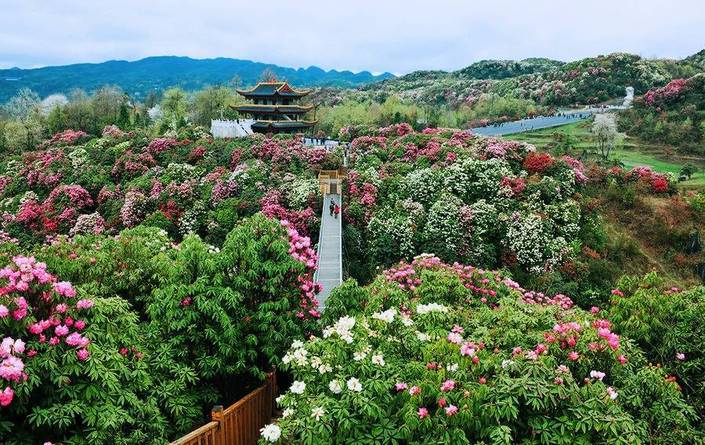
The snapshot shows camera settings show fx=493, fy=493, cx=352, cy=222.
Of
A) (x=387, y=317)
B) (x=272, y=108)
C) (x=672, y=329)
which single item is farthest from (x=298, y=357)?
(x=272, y=108)

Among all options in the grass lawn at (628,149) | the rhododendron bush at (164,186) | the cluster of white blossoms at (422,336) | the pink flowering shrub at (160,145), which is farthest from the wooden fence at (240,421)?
the grass lawn at (628,149)

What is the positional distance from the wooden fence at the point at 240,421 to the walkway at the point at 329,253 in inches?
172

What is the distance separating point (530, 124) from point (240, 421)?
52.0 meters

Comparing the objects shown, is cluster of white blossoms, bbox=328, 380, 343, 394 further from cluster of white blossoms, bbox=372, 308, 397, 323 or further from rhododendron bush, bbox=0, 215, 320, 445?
rhododendron bush, bbox=0, 215, 320, 445

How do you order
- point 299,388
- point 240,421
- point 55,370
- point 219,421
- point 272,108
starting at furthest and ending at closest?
point 272,108 < point 240,421 < point 219,421 < point 299,388 < point 55,370

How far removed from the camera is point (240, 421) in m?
6.86

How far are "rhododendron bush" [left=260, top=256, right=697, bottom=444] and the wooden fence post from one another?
132 cm

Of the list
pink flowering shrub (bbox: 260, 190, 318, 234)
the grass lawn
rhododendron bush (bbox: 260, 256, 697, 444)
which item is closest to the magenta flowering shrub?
rhododendron bush (bbox: 260, 256, 697, 444)

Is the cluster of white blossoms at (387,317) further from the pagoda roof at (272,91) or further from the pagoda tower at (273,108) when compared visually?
the pagoda roof at (272,91)

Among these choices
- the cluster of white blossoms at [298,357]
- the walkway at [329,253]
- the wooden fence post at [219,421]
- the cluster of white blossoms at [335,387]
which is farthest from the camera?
the walkway at [329,253]

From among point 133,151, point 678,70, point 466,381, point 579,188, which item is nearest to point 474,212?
point 579,188

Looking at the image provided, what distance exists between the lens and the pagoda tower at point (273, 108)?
3347 cm

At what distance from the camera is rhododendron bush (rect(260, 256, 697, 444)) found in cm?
455

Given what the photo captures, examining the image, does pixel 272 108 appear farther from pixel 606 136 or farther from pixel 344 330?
pixel 344 330
